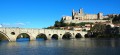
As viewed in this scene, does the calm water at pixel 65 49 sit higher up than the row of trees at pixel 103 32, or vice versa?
the row of trees at pixel 103 32

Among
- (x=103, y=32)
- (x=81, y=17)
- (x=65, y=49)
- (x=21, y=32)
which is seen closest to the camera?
(x=65, y=49)

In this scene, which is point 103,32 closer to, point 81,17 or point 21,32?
point 81,17

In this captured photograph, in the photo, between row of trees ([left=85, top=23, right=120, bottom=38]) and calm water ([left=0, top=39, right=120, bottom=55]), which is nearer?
calm water ([left=0, top=39, right=120, bottom=55])

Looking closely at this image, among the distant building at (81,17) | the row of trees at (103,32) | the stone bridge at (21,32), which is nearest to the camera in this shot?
the stone bridge at (21,32)

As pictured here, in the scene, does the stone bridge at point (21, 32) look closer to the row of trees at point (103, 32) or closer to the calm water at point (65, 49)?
the calm water at point (65, 49)

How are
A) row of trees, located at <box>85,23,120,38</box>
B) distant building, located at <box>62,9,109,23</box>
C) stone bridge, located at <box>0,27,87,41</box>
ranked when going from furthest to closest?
distant building, located at <box>62,9,109,23</box> → row of trees, located at <box>85,23,120,38</box> → stone bridge, located at <box>0,27,87,41</box>

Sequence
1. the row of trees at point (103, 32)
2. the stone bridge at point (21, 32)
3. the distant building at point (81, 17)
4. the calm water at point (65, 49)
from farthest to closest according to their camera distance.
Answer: the distant building at point (81, 17)
the row of trees at point (103, 32)
the stone bridge at point (21, 32)
the calm water at point (65, 49)

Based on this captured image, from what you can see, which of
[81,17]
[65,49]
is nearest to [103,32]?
[81,17]

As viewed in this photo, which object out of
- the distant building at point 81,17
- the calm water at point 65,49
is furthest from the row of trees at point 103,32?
the calm water at point 65,49

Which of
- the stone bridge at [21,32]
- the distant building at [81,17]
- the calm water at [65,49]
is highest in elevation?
the distant building at [81,17]

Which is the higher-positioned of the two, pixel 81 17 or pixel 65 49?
pixel 81 17

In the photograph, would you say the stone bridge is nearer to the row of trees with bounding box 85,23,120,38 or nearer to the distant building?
the row of trees with bounding box 85,23,120,38

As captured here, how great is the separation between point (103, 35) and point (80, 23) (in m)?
42.0

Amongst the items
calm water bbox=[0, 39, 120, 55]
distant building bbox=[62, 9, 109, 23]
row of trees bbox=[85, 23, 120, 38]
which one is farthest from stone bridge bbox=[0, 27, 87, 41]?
distant building bbox=[62, 9, 109, 23]
